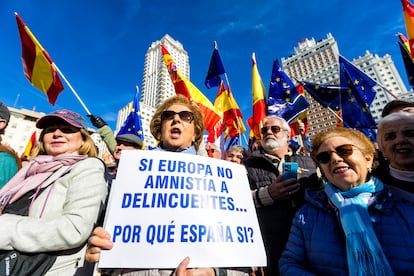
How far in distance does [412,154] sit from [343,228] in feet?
2.95

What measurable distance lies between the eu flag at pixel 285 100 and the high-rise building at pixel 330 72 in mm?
74023

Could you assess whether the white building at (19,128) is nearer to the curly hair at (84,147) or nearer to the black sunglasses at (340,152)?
the curly hair at (84,147)

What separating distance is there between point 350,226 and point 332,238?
0.15m

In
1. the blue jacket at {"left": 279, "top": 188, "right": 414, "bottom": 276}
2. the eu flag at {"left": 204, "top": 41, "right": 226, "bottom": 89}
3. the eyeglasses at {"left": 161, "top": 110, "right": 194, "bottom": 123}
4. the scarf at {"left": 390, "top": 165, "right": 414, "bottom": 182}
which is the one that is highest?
the eu flag at {"left": 204, "top": 41, "right": 226, "bottom": 89}

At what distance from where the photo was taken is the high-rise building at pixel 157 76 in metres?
81.1

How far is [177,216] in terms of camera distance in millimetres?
1139

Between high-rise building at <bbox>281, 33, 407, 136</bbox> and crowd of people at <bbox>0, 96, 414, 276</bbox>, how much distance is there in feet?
257

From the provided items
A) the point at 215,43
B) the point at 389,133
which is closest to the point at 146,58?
the point at 215,43

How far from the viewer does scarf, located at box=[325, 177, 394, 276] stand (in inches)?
48.6

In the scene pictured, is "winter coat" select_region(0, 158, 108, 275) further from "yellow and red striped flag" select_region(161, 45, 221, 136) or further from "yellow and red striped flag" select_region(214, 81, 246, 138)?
"yellow and red striped flag" select_region(214, 81, 246, 138)

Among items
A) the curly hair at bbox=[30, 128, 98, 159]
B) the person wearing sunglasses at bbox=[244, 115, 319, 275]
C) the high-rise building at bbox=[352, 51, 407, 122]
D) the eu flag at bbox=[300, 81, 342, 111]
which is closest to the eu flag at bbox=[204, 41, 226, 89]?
the eu flag at bbox=[300, 81, 342, 111]

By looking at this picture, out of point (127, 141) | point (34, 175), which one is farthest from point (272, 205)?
point (127, 141)

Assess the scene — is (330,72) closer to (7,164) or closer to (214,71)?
(214,71)

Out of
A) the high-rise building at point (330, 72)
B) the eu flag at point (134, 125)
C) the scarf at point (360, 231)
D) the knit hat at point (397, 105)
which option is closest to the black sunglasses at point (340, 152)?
the scarf at point (360, 231)
